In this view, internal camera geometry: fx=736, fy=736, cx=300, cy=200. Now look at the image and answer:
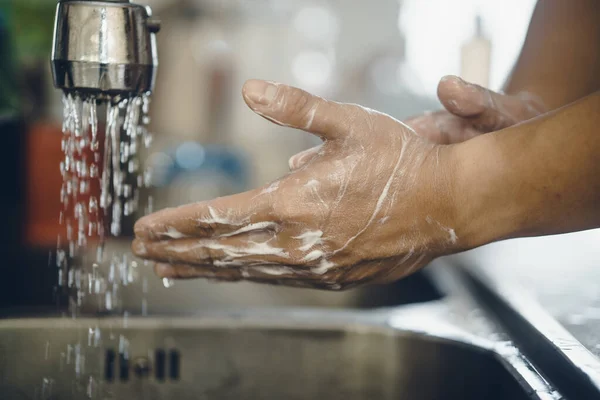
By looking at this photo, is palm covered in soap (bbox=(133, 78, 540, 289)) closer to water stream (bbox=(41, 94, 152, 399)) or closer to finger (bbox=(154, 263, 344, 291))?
finger (bbox=(154, 263, 344, 291))

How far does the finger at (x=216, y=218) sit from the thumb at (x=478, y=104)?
0.85ft

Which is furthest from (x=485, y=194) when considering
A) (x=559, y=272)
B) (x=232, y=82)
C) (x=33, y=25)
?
(x=232, y=82)

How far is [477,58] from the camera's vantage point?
230 centimetres

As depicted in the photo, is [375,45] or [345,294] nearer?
[345,294]

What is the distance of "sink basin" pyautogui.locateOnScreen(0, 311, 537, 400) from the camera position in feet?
3.24

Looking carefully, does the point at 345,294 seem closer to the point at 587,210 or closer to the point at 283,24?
the point at 587,210

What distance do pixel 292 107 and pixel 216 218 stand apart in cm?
15

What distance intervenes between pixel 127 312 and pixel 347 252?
438 millimetres

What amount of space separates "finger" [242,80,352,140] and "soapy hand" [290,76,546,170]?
6 cm

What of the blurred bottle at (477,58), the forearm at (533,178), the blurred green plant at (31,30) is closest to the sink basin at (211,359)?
the forearm at (533,178)

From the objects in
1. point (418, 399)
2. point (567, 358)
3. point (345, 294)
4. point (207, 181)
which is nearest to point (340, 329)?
point (418, 399)

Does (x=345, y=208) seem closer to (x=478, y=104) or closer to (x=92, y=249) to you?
(x=478, y=104)

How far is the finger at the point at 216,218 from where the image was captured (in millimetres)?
738

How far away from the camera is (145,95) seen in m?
0.74
